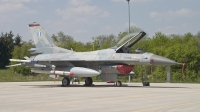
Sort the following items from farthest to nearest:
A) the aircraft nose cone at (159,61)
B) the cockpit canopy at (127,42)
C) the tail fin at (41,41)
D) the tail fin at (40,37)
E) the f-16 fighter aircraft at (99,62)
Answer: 1. the tail fin at (40,37)
2. the tail fin at (41,41)
3. the cockpit canopy at (127,42)
4. the f-16 fighter aircraft at (99,62)
5. the aircraft nose cone at (159,61)

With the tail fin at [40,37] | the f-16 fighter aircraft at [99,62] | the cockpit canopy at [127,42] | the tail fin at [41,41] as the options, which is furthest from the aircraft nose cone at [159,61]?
the tail fin at [40,37]

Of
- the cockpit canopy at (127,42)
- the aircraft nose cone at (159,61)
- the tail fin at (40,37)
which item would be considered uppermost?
the tail fin at (40,37)

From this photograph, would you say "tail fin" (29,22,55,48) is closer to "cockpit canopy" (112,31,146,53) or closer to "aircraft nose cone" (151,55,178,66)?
"cockpit canopy" (112,31,146,53)

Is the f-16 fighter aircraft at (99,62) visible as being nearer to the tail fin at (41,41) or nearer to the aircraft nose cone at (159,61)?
the aircraft nose cone at (159,61)

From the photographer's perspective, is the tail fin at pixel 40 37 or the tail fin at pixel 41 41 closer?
the tail fin at pixel 41 41

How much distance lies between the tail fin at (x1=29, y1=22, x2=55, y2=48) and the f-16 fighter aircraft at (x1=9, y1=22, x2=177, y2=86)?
3.31 feet

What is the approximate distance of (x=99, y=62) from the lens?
24.3 meters

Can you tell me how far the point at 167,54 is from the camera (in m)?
37.5

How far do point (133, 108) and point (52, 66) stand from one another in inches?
588

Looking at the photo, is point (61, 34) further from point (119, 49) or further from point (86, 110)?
point (86, 110)

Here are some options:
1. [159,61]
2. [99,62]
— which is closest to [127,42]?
[99,62]

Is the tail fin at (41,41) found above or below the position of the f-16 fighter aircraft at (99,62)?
above

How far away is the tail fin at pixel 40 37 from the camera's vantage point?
2739cm

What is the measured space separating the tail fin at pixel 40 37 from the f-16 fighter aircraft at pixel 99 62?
1.01m
